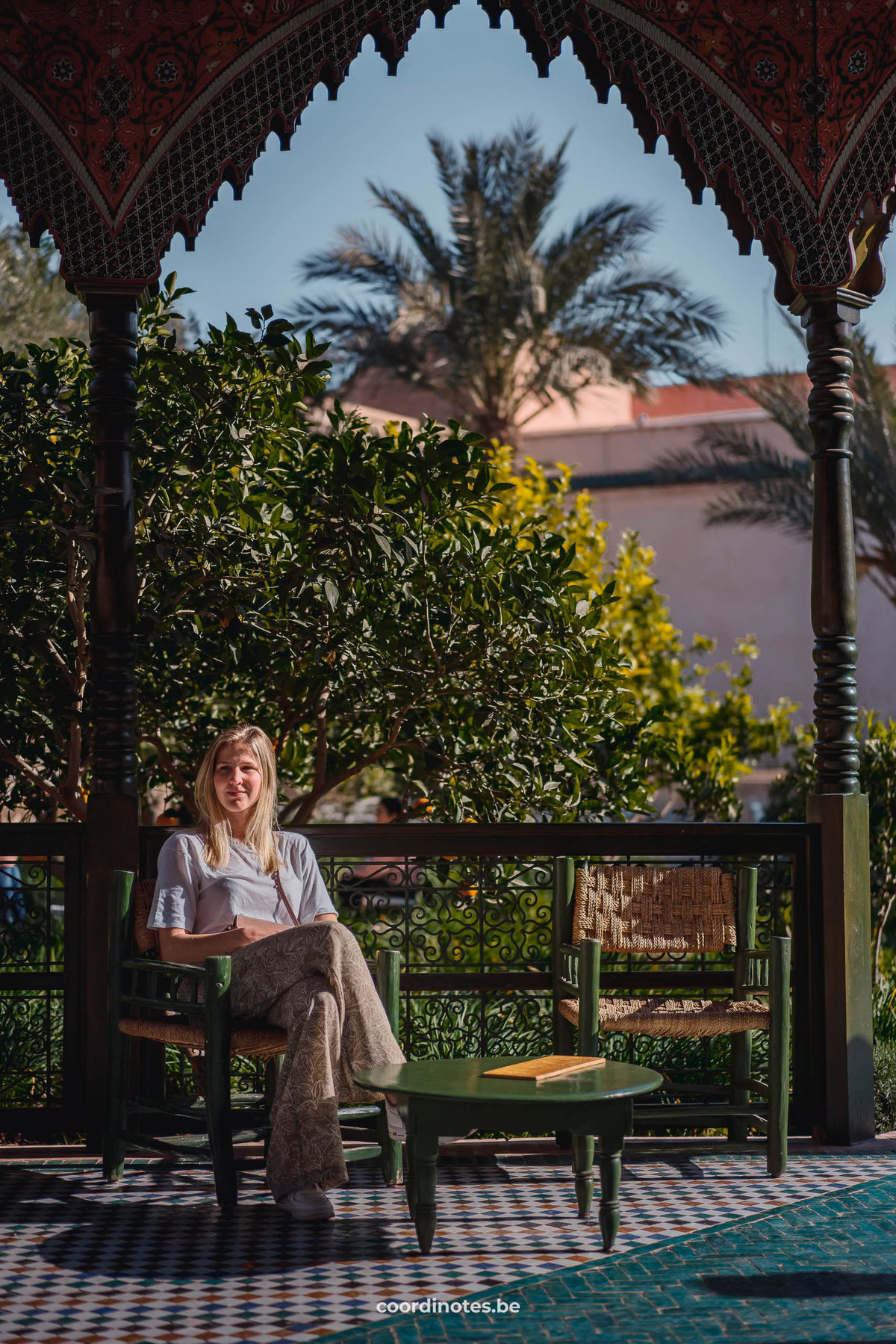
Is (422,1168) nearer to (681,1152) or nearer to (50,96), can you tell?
(681,1152)

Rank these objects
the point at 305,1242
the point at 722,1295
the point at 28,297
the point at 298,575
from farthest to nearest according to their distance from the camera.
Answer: the point at 28,297 < the point at 298,575 < the point at 305,1242 < the point at 722,1295

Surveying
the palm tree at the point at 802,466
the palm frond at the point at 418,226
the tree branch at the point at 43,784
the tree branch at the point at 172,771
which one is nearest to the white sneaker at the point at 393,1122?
the tree branch at the point at 43,784

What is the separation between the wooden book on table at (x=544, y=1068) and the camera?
3805 mm

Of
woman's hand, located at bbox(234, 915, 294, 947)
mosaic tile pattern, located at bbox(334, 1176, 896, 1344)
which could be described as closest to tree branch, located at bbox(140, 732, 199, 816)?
woman's hand, located at bbox(234, 915, 294, 947)

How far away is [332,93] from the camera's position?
513 cm

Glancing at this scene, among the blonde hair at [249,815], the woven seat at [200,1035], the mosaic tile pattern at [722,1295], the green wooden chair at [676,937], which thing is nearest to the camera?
the mosaic tile pattern at [722,1295]

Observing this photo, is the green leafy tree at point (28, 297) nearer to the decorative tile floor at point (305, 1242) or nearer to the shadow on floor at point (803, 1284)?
the decorative tile floor at point (305, 1242)

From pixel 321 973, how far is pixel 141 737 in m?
2.47

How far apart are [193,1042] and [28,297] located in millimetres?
12977

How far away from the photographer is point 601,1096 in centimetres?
362

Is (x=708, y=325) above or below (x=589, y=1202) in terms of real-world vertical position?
above

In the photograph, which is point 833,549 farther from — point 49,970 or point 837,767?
point 49,970

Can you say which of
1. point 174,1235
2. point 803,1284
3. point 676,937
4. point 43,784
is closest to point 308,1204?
point 174,1235

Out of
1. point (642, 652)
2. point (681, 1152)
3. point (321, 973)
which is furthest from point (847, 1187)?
point (642, 652)
